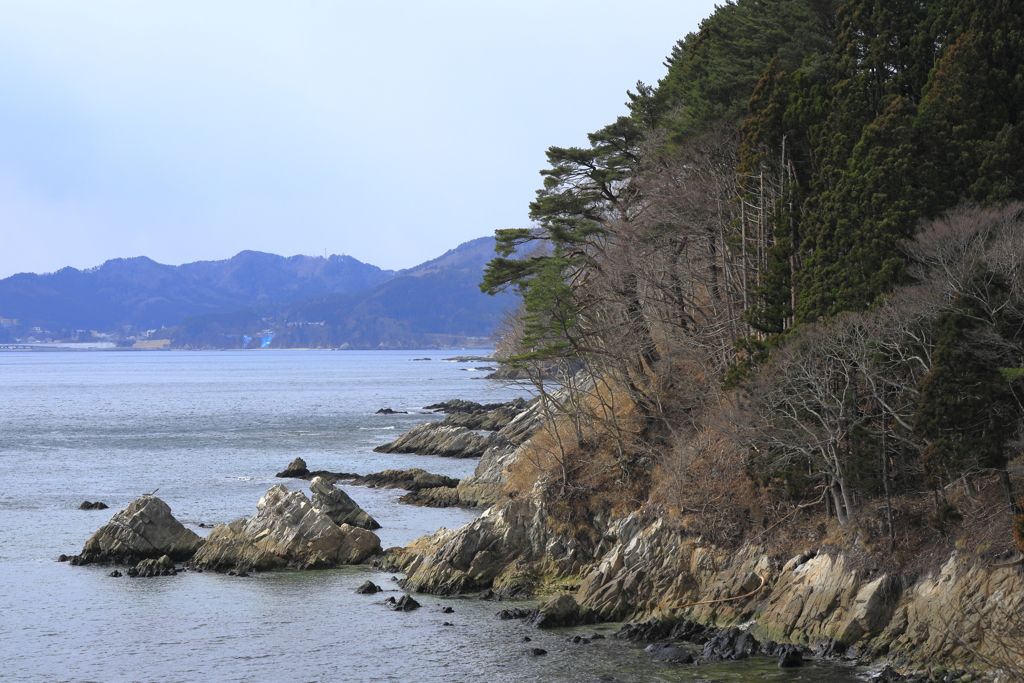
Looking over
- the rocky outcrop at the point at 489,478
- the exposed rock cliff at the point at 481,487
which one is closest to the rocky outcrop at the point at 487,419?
the rocky outcrop at the point at 489,478

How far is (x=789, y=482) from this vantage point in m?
24.5

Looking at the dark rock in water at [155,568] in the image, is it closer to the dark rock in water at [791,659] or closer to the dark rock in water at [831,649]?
the dark rock in water at [791,659]

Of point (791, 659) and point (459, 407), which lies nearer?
point (791, 659)

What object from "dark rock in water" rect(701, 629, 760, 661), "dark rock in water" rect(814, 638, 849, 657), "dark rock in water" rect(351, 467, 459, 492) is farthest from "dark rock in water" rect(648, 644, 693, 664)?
"dark rock in water" rect(351, 467, 459, 492)

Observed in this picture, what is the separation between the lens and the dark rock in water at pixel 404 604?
26.4 metres

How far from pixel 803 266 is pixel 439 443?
4576 centimetres

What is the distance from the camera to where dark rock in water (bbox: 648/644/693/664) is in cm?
2078

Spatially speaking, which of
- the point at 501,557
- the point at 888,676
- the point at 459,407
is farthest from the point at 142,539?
the point at 459,407

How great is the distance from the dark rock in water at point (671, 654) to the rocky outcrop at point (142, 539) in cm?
1929

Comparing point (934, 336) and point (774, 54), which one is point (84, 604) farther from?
point (774, 54)

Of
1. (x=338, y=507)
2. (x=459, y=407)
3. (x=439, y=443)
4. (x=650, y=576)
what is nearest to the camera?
(x=650, y=576)

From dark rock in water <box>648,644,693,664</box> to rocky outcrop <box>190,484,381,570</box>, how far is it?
572 inches

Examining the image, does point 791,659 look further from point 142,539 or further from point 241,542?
point 142,539

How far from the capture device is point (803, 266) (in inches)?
1023
